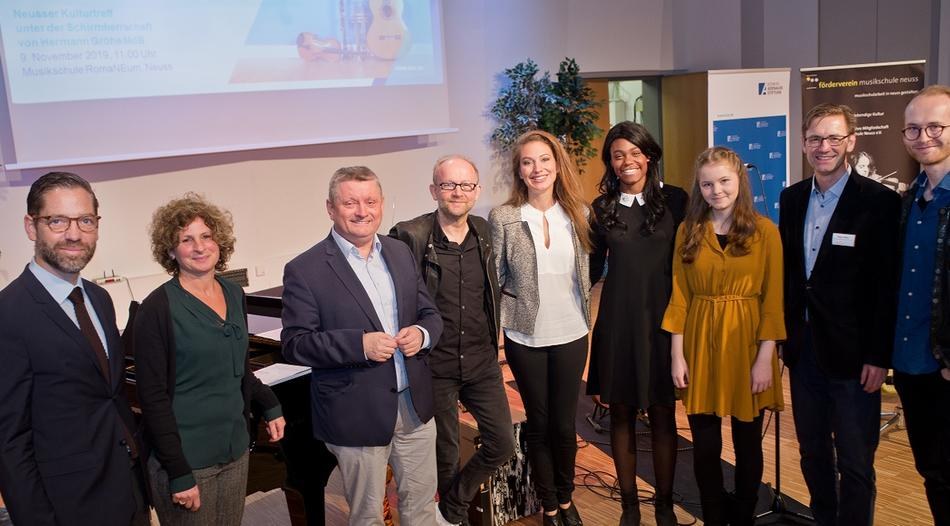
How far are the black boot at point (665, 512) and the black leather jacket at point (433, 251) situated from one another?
0.98 m

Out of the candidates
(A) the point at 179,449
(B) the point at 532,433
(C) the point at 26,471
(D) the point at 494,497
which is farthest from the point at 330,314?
(D) the point at 494,497

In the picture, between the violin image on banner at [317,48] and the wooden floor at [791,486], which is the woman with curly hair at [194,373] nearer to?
the wooden floor at [791,486]

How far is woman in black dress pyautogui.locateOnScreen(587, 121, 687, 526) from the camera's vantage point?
2898mm

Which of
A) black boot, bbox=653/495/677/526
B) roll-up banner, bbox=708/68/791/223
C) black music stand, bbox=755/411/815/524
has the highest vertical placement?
roll-up banner, bbox=708/68/791/223

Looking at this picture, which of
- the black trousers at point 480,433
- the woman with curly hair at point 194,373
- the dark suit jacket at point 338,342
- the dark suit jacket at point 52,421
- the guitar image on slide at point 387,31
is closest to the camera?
the dark suit jacket at point 52,421

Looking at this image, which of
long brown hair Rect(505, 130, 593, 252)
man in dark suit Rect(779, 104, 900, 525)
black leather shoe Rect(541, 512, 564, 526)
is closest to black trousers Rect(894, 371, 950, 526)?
man in dark suit Rect(779, 104, 900, 525)

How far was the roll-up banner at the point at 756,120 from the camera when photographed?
8.29 m

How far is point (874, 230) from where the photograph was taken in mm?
2562

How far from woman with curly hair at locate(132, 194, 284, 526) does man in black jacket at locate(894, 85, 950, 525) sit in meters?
2.16

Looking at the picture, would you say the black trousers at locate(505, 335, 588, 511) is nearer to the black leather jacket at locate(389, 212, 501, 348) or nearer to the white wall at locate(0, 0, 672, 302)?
the black leather jacket at locate(389, 212, 501, 348)

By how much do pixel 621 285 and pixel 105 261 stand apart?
4.47 m

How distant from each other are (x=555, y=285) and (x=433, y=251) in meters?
0.52

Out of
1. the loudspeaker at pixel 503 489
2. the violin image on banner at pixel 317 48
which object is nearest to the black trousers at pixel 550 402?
the loudspeaker at pixel 503 489

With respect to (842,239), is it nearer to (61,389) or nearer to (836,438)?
(836,438)
